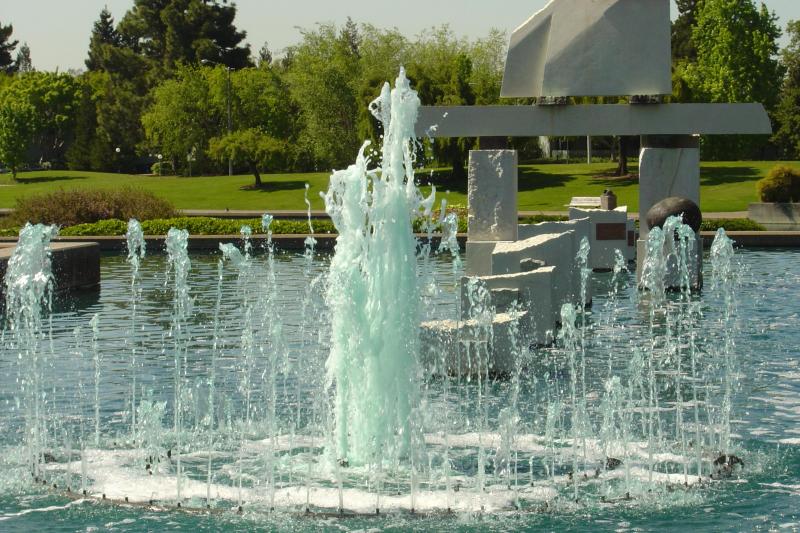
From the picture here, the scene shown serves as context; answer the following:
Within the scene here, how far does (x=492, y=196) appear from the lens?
20.4 m

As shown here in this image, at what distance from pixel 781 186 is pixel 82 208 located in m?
21.1

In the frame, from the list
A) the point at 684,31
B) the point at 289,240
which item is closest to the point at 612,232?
the point at 289,240

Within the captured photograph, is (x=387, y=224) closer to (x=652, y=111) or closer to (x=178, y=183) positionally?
(x=652, y=111)

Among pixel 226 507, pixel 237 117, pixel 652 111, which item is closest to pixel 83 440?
pixel 226 507

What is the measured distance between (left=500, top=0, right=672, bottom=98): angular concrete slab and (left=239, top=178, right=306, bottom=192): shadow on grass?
1481 inches

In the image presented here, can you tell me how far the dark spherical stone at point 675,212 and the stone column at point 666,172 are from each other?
0.42m

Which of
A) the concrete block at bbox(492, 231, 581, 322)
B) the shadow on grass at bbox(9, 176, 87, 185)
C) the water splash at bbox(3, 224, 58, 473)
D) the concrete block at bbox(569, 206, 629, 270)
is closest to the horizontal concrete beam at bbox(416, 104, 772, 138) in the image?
the concrete block at bbox(492, 231, 581, 322)

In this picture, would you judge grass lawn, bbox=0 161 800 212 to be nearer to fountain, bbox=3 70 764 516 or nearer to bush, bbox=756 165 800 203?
bush, bbox=756 165 800 203

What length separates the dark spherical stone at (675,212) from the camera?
20.4 metres

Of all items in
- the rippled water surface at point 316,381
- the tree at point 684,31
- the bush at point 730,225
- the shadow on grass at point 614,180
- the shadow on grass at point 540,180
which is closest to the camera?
the rippled water surface at point 316,381

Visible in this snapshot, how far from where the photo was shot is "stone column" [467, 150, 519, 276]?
20375mm

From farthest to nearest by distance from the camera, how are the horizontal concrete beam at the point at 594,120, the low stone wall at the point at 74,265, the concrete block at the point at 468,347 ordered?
1. the low stone wall at the point at 74,265
2. the horizontal concrete beam at the point at 594,120
3. the concrete block at the point at 468,347

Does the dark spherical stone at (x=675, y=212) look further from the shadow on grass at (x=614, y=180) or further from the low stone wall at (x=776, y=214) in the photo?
the shadow on grass at (x=614, y=180)

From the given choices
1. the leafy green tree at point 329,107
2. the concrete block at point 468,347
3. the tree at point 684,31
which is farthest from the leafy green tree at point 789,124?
the concrete block at point 468,347
